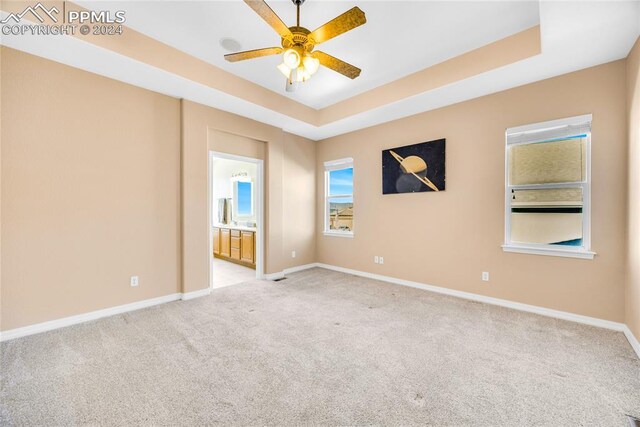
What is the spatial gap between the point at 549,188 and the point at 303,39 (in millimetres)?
3305

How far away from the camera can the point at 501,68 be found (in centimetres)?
287

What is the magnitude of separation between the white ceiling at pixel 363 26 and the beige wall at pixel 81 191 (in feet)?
3.22

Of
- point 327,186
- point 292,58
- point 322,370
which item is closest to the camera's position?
point 322,370

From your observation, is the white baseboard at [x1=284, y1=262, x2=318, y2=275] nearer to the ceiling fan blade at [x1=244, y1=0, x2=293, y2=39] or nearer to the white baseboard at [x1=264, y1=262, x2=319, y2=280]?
the white baseboard at [x1=264, y1=262, x2=319, y2=280]

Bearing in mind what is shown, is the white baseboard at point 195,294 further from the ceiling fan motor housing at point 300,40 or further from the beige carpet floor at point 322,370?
the ceiling fan motor housing at point 300,40

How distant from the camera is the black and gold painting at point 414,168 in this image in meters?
4.00

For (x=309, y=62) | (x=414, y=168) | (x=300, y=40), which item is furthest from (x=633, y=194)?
(x=300, y=40)

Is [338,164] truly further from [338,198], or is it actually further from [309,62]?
[309,62]

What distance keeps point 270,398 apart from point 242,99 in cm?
359

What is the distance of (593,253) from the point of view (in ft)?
9.30

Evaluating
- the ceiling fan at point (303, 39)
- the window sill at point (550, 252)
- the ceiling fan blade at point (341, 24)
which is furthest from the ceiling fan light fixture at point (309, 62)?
the window sill at point (550, 252)

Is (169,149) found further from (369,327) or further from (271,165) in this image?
(369,327)

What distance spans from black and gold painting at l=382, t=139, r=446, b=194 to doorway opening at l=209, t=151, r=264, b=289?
7.60 ft

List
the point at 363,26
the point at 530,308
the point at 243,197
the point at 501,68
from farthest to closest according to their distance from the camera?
the point at 243,197 → the point at 530,308 → the point at 501,68 → the point at 363,26
